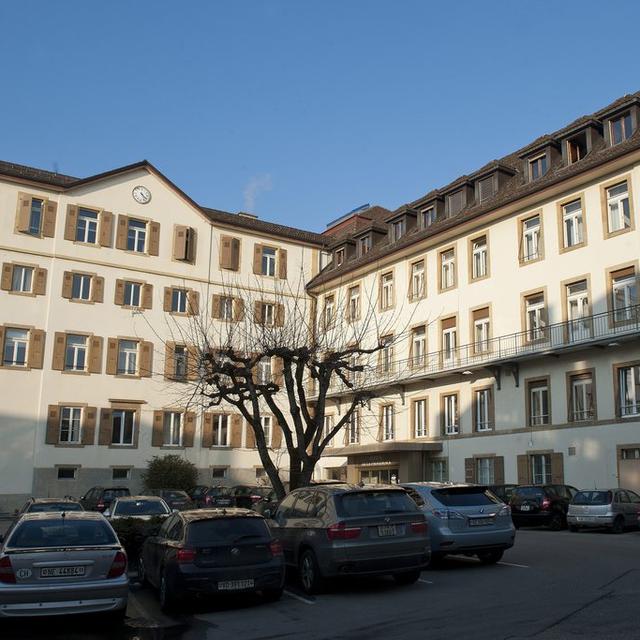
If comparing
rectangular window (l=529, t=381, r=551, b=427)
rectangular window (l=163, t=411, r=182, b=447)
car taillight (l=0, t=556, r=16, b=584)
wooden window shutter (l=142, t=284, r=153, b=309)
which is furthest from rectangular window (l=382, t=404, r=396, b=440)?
car taillight (l=0, t=556, r=16, b=584)

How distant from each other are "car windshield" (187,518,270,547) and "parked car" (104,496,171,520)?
833cm

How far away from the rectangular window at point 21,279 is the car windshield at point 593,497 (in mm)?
28150

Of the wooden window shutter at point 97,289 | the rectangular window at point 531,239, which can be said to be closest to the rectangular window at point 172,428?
the wooden window shutter at point 97,289

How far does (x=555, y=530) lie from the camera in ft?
79.5

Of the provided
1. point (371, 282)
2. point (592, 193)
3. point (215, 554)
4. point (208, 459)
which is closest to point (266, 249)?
point (371, 282)

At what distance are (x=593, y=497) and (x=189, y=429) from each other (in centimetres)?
2469

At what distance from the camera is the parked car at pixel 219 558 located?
34.9 feet

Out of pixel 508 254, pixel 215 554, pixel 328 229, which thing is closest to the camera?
pixel 215 554

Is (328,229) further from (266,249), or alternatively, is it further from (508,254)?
(508,254)

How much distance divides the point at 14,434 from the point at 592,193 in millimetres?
28752

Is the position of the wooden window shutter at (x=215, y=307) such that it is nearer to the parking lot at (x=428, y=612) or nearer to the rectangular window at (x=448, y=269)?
the rectangular window at (x=448, y=269)

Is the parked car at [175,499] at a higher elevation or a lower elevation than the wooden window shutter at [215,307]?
lower

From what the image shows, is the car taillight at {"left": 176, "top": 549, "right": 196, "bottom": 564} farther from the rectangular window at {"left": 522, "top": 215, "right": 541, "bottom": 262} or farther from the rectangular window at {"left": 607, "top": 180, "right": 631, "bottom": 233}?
the rectangular window at {"left": 522, "top": 215, "right": 541, "bottom": 262}

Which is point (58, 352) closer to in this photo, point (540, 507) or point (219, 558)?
point (540, 507)
